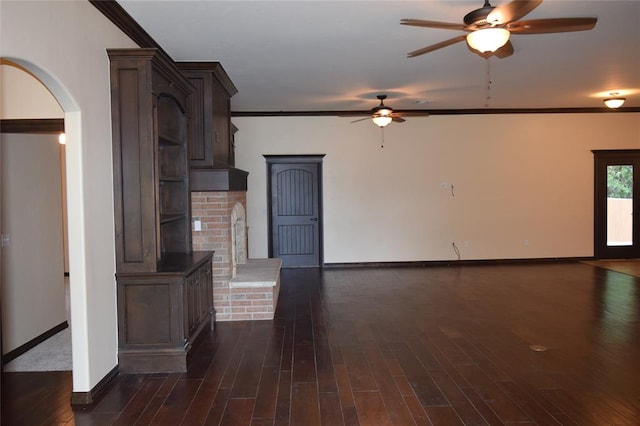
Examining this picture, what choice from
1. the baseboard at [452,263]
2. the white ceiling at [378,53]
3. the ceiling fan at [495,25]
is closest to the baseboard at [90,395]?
the white ceiling at [378,53]

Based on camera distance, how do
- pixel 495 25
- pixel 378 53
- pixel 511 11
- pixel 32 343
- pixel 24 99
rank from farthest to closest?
pixel 378 53, pixel 32 343, pixel 24 99, pixel 495 25, pixel 511 11

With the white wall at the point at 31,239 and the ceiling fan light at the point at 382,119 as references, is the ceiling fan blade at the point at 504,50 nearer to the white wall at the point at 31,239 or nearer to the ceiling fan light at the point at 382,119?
the ceiling fan light at the point at 382,119

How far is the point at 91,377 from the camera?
3.28 metres

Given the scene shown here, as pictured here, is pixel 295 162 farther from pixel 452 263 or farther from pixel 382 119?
pixel 452 263

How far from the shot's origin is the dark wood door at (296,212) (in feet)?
28.7

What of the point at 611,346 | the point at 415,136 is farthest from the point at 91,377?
the point at 415,136

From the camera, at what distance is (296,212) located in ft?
28.9

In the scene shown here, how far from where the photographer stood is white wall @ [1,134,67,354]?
14.1 feet

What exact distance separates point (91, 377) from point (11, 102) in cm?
239

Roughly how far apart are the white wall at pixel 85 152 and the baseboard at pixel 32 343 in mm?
1208

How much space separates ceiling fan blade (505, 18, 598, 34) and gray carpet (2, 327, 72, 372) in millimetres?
4479

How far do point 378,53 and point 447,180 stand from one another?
434 centimetres

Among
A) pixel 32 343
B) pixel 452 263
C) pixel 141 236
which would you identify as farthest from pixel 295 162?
pixel 32 343

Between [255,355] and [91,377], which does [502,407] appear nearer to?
[255,355]
